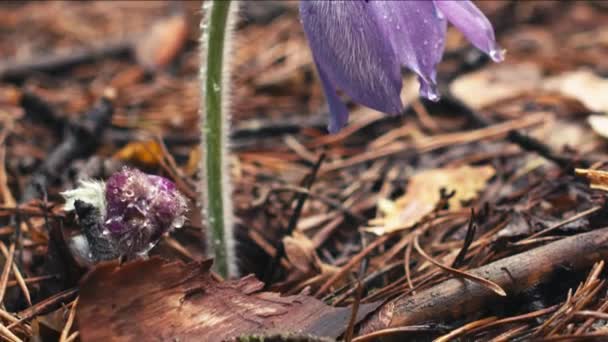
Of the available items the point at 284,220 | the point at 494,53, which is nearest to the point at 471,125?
the point at 284,220

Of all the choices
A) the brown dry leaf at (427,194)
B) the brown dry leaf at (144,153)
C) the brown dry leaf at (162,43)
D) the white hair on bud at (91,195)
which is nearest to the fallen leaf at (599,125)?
the brown dry leaf at (427,194)

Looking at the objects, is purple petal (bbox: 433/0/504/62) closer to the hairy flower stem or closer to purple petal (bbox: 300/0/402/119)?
purple petal (bbox: 300/0/402/119)

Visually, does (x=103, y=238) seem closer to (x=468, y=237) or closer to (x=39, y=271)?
(x=39, y=271)

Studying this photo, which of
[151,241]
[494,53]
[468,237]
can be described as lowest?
[468,237]

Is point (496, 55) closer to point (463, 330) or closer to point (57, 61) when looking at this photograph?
point (463, 330)

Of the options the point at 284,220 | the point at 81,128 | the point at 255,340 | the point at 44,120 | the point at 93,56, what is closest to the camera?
the point at 255,340

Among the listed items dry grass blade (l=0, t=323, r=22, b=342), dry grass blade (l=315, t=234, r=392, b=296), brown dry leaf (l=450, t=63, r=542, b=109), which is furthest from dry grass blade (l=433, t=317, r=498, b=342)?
brown dry leaf (l=450, t=63, r=542, b=109)
